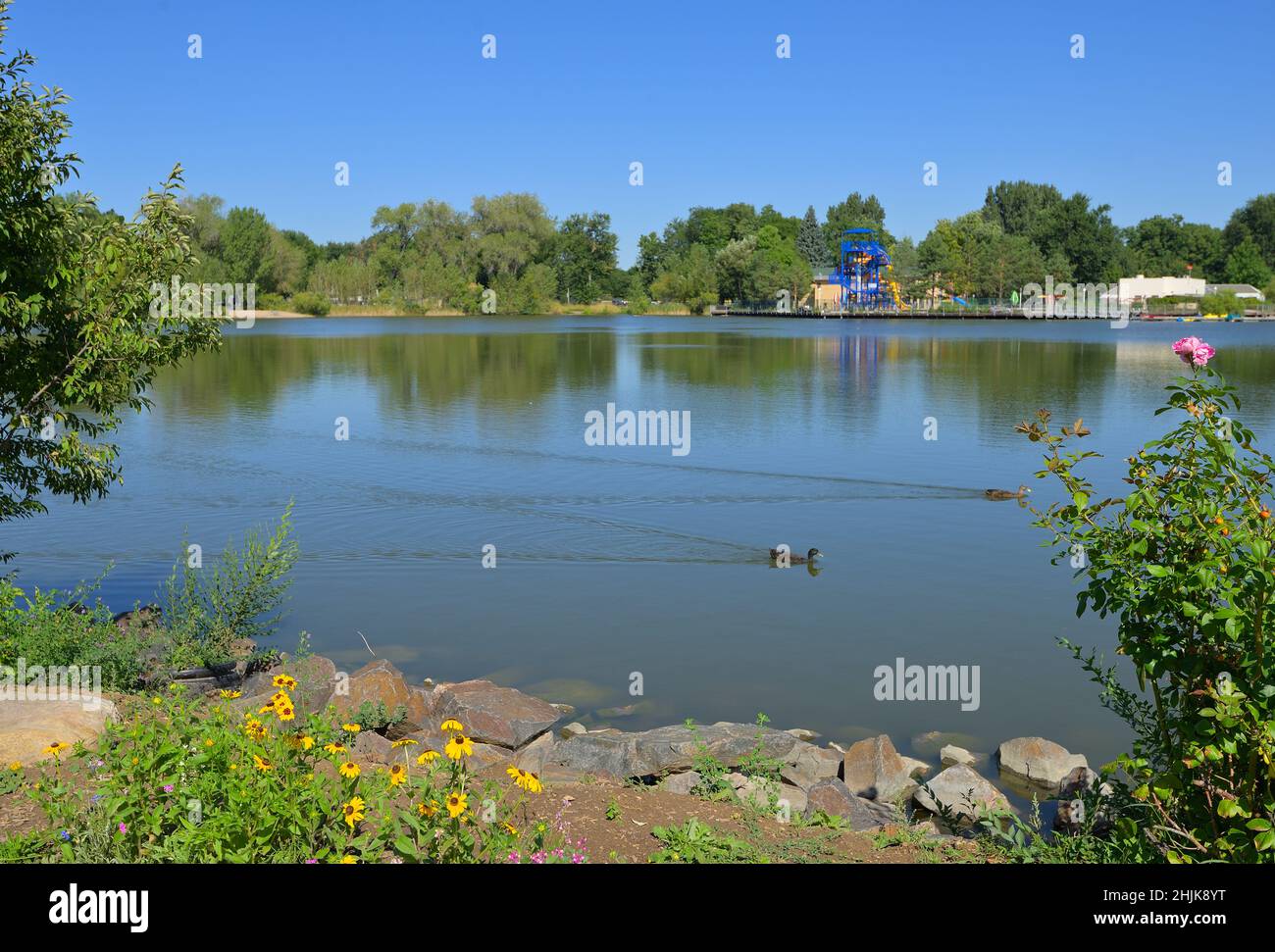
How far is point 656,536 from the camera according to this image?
21312mm

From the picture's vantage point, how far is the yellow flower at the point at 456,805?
5.68 meters

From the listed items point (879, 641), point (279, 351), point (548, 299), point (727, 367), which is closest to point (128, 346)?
point (879, 641)

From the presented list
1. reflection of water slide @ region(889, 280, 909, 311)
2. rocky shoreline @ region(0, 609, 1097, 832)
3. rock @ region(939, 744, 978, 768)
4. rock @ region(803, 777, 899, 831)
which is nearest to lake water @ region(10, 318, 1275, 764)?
rock @ region(939, 744, 978, 768)

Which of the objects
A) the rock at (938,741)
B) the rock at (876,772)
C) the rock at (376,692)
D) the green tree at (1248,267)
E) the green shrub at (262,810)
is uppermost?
the green tree at (1248,267)

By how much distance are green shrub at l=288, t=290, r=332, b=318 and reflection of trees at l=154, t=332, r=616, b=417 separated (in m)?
52.1

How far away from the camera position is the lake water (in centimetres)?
Answer: 1396

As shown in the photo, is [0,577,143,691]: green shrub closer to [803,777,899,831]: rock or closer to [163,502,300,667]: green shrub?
[163,502,300,667]: green shrub

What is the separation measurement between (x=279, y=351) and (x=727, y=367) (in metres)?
32.6

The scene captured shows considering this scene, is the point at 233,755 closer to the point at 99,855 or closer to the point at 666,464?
the point at 99,855

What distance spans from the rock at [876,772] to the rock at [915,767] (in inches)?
3.4

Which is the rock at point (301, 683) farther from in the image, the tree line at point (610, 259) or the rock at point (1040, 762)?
the tree line at point (610, 259)

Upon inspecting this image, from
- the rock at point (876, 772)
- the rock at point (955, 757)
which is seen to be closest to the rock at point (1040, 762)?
the rock at point (955, 757)

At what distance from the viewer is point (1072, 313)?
15100cm

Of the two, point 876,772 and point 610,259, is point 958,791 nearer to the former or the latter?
point 876,772
